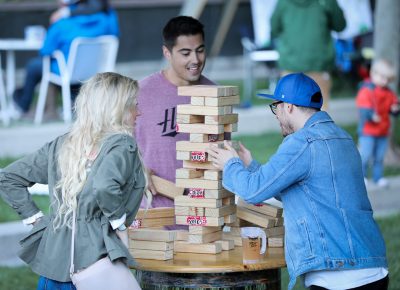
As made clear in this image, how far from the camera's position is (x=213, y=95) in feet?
15.4

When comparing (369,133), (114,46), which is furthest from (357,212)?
(114,46)

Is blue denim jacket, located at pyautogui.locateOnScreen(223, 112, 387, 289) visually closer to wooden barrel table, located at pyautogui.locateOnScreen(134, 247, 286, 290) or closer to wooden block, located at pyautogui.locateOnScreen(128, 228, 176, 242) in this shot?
wooden barrel table, located at pyautogui.locateOnScreen(134, 247, 286, 290)

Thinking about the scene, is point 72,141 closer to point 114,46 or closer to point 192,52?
point 192,52

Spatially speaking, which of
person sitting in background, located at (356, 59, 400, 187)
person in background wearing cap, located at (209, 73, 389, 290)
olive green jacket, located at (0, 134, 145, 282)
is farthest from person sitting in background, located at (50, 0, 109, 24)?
person in background wearing cap, located at (209, 73, 389, 290)

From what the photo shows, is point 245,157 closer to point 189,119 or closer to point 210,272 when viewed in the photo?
point 189,119

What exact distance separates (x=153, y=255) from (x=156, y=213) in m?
0.36

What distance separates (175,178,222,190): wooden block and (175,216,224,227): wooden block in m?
0.15

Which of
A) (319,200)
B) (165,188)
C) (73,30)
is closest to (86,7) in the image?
(73,30)

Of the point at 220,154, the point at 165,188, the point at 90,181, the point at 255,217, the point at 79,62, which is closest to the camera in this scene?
the point at 90,181

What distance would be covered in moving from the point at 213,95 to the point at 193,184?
0.43 meters

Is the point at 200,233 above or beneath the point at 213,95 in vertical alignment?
beneath

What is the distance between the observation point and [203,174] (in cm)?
481

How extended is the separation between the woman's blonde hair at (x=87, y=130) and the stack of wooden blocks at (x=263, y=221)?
90 cm

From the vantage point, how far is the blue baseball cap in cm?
441
